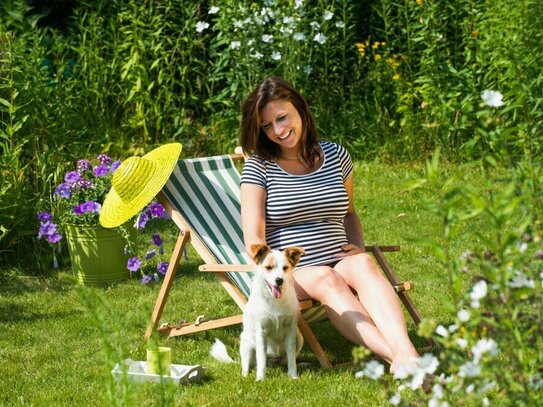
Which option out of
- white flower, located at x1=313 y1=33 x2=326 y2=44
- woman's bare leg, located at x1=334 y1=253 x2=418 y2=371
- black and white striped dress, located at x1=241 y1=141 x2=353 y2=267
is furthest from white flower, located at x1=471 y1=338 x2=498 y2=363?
white flower, located at x1=313 y1=33 x2=326 y2=44

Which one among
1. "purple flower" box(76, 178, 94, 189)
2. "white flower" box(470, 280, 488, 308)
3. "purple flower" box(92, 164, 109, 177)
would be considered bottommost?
"white flower" box(470, 280, 488, 308)

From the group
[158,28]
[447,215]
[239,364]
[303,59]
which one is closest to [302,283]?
[239,364]

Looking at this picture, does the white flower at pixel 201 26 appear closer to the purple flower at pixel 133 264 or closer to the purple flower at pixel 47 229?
the purple flower at pixel 47 229

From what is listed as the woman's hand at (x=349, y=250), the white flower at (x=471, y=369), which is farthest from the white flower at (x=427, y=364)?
the woman's hand at (x=349, y=250)

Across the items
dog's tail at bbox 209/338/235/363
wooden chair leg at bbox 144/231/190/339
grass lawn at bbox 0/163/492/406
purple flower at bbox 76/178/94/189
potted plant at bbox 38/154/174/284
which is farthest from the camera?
purple flower at bbox 76/178/94/189

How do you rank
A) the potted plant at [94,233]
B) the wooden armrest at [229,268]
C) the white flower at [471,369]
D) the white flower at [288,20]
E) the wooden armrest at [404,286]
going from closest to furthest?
1. the white flower at [471,369]
2. the wooden armrest at [229,268]
3. the wooden armrest at [404,286]
4. the potted plant at [94,233]
5. the white flower at [288,20]

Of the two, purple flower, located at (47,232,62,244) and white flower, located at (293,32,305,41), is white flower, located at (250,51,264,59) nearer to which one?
white flower, located at (293,32,305,41)

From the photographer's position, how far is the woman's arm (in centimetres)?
416

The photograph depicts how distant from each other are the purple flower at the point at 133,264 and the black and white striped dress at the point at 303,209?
4.62ft

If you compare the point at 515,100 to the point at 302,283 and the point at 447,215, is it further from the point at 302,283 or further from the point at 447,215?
the point at 447,215

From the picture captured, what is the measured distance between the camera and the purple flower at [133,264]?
5.53 m

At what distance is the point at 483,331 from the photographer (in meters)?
2.23

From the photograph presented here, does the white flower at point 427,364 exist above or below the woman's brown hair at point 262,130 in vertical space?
below

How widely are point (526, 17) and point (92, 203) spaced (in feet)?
12.1
